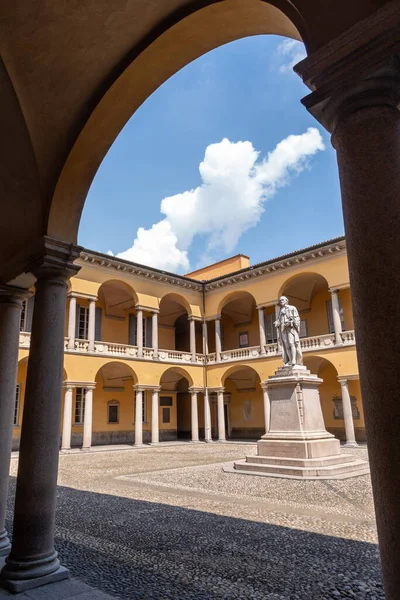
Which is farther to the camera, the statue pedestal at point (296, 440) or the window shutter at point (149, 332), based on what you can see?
the window shutter at point (149, 332)

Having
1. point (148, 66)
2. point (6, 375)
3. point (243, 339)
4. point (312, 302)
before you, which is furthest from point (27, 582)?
point (243, 339)

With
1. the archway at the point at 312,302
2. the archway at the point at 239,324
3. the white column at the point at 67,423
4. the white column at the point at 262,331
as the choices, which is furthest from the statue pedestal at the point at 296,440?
the archway at the point at 239,324

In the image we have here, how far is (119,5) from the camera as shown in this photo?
3191 millimetres

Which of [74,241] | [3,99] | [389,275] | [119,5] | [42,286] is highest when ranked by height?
[119,5]

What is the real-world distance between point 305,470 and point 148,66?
8.34 m

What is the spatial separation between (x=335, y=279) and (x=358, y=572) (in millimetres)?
17489

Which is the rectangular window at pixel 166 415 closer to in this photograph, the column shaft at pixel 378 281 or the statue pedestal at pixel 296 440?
the statue pedestal at pixel 296 440

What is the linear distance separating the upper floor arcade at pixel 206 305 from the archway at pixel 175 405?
2.31 meters

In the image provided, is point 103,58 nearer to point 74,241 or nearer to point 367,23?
point 74,241

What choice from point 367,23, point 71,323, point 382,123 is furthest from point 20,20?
point 71,323

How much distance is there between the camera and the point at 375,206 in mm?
1904

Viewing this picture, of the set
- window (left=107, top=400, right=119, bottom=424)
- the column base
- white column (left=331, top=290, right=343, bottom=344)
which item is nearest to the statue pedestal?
the column base

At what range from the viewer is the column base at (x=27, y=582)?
3.06 metres

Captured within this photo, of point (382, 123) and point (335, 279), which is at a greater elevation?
point (335, 279)
